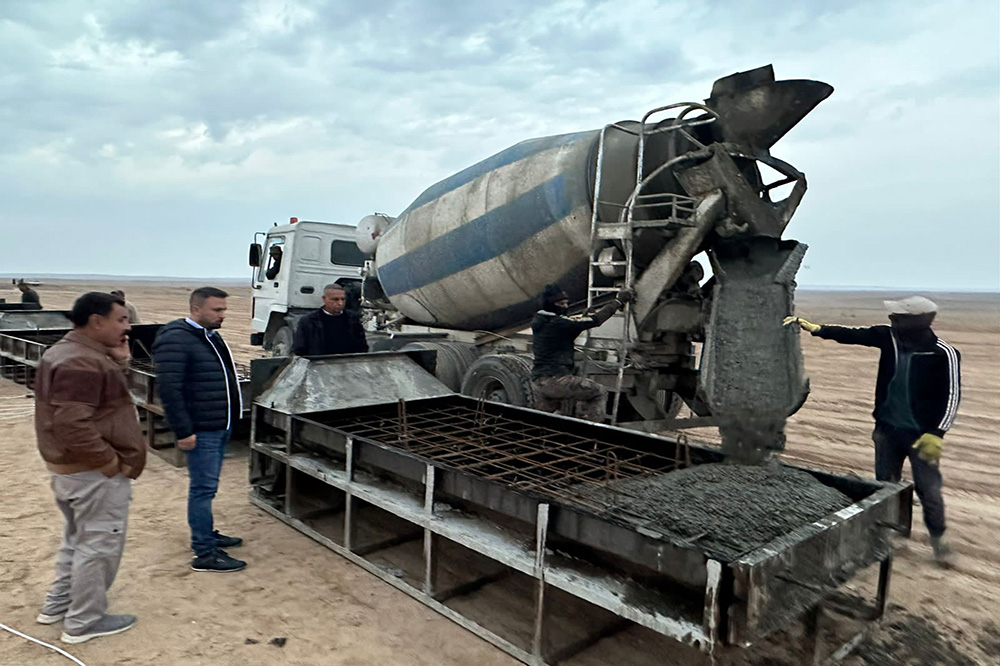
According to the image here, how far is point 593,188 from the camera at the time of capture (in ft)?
20.0

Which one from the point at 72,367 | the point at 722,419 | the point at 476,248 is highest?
the point at 476,248

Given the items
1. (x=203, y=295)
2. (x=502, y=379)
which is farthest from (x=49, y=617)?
(x=502, y=379)

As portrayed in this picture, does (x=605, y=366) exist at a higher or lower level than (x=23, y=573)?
higher

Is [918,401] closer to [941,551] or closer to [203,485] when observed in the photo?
[941,551]

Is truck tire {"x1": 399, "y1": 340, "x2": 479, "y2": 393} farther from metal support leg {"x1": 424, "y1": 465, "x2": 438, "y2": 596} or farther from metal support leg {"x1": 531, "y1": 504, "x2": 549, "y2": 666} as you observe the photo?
metal support leg {"x1": 531, "y1": 504, "x2": 549, "y2": 666}

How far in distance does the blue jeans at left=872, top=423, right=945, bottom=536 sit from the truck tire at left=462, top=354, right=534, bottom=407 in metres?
2.87

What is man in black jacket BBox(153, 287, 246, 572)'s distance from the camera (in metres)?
3.90

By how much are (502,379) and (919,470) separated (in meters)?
3.57

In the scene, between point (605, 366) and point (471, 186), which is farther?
point (471, 186)

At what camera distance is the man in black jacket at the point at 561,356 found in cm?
555

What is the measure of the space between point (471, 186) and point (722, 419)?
3.62m

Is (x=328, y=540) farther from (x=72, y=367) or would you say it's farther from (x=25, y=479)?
(x=25, y=479)

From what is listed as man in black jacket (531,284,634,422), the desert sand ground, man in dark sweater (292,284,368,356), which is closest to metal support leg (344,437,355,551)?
the desert sand ground

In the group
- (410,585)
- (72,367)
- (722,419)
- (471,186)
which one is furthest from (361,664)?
(471,186)
